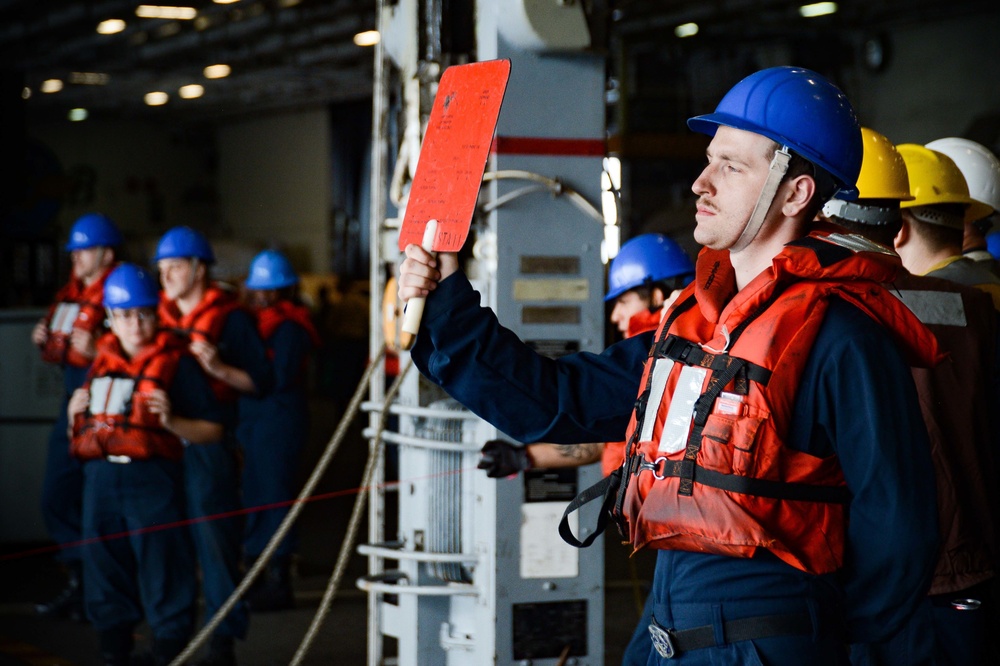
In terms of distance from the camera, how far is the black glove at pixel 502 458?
3795mm

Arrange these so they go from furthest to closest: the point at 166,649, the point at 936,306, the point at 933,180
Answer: the point at 166,649
the point at 933,180
the point at 936,306

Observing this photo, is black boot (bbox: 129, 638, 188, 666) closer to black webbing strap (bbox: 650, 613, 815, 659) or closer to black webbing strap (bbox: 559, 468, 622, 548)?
black webbing strap (bbox: 559, 468, 622, 548)

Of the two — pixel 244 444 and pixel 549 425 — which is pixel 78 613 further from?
pixel 549 425

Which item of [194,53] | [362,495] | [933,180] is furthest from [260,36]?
[933,180]

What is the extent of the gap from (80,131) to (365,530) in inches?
680

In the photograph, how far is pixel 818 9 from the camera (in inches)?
594

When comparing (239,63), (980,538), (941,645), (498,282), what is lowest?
(941,645)

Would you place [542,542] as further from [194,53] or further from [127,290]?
[194,53]

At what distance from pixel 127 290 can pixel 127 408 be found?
60cm

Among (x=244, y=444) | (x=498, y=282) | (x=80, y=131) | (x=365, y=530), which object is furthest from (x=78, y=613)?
(x=80, y=131)

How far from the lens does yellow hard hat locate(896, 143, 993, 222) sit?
11.6 feet

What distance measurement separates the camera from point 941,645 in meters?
3.15

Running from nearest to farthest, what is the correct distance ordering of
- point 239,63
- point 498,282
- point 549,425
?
point 549,425, point 498,282, point 239,63

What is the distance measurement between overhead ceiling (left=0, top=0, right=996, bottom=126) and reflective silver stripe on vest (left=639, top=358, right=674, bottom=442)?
38.4 feet
